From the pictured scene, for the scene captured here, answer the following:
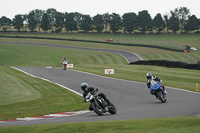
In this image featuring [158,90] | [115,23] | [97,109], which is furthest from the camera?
[115,23]

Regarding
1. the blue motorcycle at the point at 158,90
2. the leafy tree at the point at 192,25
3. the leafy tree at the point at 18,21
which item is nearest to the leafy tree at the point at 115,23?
the leafy tree at the point at 192,25

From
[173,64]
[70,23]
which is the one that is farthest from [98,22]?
[173,64]

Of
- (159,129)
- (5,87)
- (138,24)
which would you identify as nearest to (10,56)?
(5,87)

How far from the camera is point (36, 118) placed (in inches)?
560

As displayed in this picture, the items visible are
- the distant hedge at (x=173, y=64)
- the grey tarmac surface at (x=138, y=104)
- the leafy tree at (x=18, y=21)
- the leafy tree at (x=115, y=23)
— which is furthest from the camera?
the leafy tree at (x=18, y=21)

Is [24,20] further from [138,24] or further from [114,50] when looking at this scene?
[114,50]

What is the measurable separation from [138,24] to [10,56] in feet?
336

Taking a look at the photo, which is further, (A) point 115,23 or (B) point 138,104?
(A) point 115,23

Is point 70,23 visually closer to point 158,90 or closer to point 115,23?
point 115,23

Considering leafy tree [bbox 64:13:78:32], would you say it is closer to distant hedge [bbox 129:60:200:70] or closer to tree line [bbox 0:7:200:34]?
tree line [bbox 0:7:200:34]

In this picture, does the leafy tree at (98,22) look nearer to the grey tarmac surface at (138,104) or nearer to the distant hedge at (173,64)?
the distant hedge at (173,64)

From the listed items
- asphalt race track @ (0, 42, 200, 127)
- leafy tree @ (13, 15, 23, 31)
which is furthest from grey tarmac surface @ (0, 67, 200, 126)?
leafy tree @ (13, 15, 23, 31)

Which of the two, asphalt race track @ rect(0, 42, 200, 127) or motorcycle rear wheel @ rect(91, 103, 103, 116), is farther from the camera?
motorcycle rear wheel @ rect(91, 103, 103, 116)

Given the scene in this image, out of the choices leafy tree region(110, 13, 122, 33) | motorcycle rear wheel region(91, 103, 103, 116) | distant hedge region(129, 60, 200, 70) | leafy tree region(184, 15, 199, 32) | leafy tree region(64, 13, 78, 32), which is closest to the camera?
motorcycle rear wheel region(91, 103, 103, 116)
